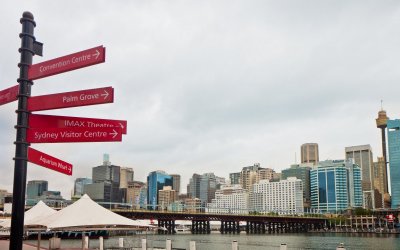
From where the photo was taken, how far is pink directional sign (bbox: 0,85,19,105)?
25.2ft

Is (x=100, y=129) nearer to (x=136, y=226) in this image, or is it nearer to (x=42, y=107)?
(x=42, y=107)

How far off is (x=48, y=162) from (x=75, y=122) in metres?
1.06

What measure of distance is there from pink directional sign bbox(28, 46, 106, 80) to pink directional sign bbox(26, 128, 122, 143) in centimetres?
88

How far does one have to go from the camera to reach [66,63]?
7203 mm

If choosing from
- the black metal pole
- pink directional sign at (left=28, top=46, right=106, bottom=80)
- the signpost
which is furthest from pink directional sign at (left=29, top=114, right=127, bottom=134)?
pink directional sign at (left=28, top=46, right=106, bottom=80)

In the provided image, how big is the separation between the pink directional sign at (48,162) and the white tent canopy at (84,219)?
12.7m

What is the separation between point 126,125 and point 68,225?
1416cm

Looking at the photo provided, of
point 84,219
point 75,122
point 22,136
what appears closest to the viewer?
point 22,136

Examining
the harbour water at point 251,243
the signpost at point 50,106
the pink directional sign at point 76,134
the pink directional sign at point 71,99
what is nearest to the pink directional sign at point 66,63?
the signpost at point 50,106

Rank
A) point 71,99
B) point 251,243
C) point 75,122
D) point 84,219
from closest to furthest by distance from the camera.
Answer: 1. point 71,99
2. point 75,122
3. point 84,219
4. point 251,243

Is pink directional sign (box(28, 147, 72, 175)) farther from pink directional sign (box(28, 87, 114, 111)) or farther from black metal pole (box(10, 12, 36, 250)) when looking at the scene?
pink directional sign (box(28, 87, 114, 111))

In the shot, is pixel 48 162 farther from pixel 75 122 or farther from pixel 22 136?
pixel 75 122

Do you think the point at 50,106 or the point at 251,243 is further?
the point at 251,243

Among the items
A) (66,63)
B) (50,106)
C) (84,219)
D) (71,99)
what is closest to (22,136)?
(50,106)
